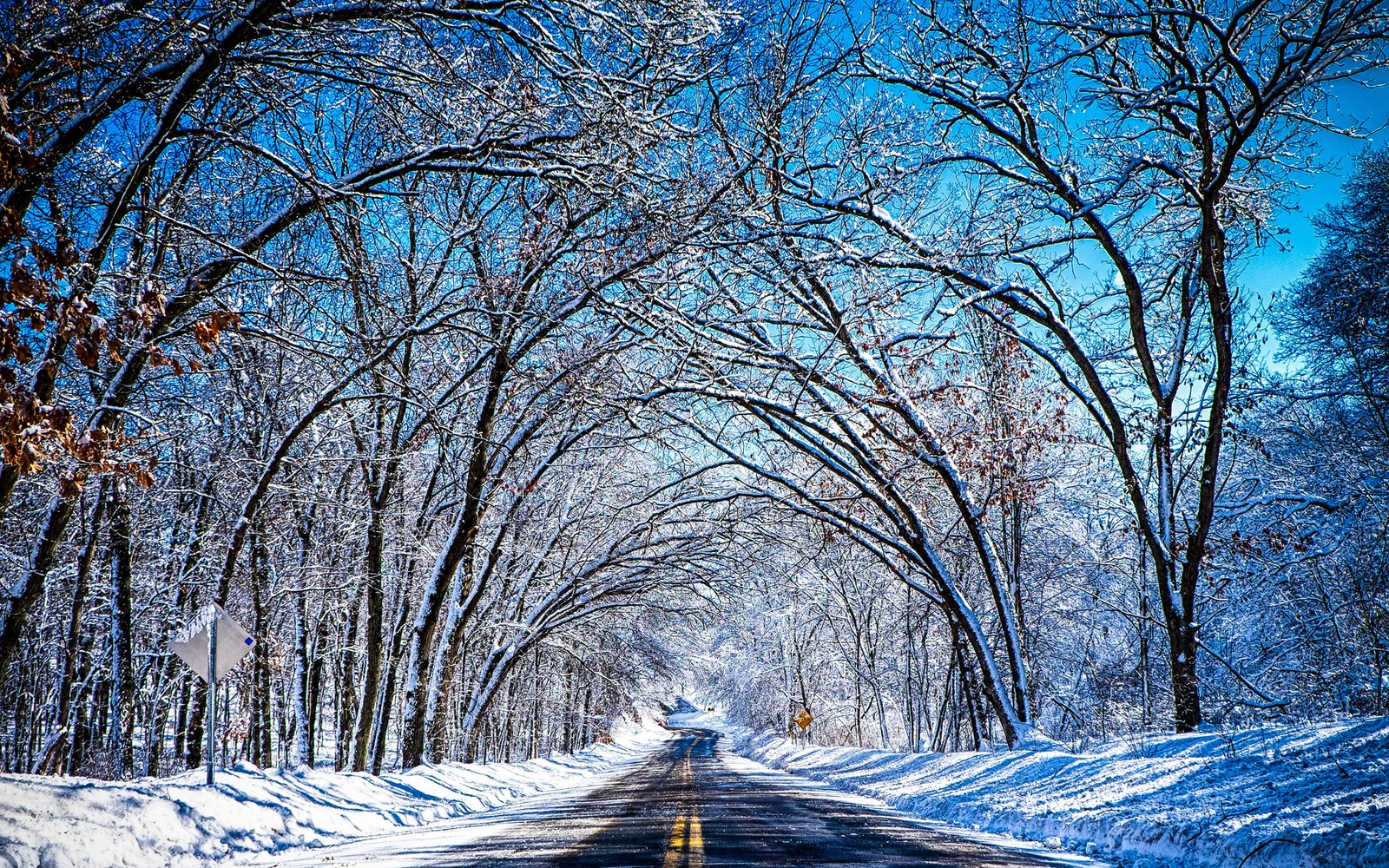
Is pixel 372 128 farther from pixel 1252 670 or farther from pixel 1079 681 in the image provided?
pixel 1079 681

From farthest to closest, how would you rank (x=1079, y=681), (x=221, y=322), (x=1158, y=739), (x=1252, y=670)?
(x=1079, y=681) → (x=1252, y=670) → (x=1158, y=739) → (x=221, y=322)

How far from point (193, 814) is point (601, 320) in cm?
855

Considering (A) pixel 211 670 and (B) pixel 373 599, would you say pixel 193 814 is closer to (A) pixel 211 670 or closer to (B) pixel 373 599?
(A) pixel 211 670

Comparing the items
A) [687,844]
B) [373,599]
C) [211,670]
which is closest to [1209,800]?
[687,844]

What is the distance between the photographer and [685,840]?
8266 mm

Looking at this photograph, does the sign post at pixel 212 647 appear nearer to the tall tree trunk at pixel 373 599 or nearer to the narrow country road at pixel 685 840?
the narrow country road at pixel 685 840

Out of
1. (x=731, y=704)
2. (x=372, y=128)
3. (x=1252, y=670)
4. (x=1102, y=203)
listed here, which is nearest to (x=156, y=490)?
(x=372, y=128)

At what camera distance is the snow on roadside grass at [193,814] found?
19.9 feet

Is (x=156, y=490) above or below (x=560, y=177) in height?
below

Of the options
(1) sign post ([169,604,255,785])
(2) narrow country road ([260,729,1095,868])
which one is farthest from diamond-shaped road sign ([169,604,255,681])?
(2) narrow country road ([260,729,1095,868])

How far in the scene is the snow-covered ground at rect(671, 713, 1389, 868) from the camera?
5859 mm

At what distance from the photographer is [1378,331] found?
16906mm

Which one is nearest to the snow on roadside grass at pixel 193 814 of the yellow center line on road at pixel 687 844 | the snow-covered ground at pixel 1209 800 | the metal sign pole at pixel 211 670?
the metal sign pole at pixel 211 670

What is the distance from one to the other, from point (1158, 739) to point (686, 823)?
6.32m
